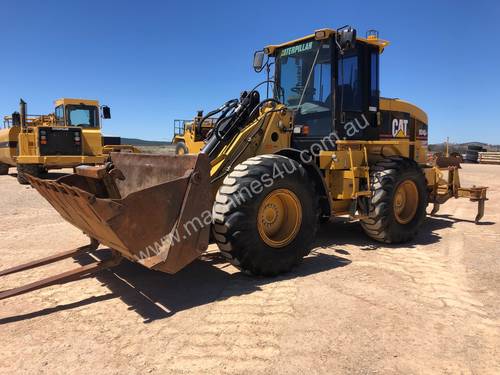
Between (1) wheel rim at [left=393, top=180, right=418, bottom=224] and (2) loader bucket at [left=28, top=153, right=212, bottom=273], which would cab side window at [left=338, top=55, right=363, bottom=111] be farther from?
(2) loader bucket at [left=28, top=153, right=212, bottom=273]

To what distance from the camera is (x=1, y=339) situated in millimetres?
3283

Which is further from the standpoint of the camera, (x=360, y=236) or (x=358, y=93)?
(x=360, y=236)

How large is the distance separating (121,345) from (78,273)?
3.74ft

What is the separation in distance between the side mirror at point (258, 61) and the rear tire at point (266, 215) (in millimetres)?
2704

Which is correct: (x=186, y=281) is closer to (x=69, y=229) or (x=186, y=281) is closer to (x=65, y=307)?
(x=65, y=307)

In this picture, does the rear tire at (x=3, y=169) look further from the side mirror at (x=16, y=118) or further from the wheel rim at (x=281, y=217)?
the wheel rim at (x=281, y=217)

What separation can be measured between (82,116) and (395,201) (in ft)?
48.4

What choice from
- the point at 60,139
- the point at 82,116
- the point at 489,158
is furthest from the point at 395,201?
the point at 489,158

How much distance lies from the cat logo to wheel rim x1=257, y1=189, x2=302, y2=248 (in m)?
3.25

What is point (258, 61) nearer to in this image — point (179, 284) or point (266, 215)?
point (266, 215)

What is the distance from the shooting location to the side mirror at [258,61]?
22.9 feet

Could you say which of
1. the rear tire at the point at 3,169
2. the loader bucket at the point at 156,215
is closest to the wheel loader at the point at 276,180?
the loader bucket at the point at 156,215

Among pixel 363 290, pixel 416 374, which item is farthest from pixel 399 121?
pixel 416 374

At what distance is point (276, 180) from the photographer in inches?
182
